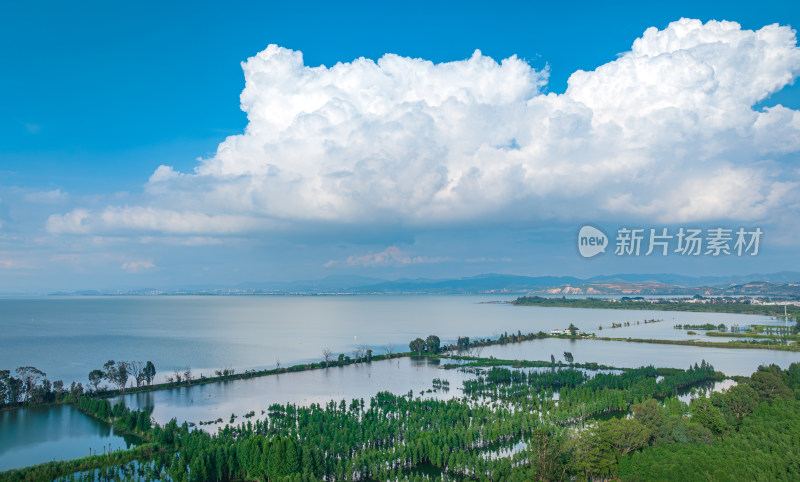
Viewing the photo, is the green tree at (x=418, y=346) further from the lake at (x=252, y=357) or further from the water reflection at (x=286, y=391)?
the water reflection at (x=286, y=391)

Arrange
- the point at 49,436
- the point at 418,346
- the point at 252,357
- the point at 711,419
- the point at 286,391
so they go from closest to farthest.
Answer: the point at 711,419, the point at 49,436, the point at 286,391, the point at 252,357, the point at 418,346

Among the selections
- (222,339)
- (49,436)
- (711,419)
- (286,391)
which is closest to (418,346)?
(286,391)

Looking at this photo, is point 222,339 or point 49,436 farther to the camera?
point 222,339

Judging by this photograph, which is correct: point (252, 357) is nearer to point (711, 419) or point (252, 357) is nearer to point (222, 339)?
point (222, 339)

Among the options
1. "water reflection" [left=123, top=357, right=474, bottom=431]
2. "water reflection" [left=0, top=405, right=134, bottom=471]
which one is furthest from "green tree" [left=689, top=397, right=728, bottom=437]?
"water reflection" [left=0, top=405, right=134, bottom=471]

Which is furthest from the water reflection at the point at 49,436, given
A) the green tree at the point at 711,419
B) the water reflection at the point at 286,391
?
the green tree at the point at 711,419

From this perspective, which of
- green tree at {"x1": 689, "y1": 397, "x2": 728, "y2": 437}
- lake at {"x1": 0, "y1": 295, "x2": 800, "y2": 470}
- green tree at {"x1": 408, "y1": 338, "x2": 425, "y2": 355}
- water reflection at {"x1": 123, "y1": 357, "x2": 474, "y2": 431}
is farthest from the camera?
green tree at {"x1": 408, "y1": 338, "x2": 425, "y2": 355}

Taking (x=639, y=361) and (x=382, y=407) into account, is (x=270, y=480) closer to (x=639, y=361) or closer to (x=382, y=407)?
(x=382, y=407)

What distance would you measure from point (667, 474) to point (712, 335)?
45.0m

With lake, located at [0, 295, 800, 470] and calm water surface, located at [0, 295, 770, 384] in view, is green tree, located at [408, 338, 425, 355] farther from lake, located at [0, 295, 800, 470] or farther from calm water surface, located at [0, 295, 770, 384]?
calm water surface, located at [0, 295, 770, 384]

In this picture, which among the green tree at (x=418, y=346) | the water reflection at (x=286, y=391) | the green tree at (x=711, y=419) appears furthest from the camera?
the green tree at (x=418, y=346)

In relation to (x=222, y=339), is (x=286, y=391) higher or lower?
lower

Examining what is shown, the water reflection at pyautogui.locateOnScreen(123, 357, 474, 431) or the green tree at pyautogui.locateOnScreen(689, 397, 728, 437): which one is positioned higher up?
the green tree at pyautogui.locateOnScreen(689, 397, 728, 437)

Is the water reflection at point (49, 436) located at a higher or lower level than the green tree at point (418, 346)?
lower
